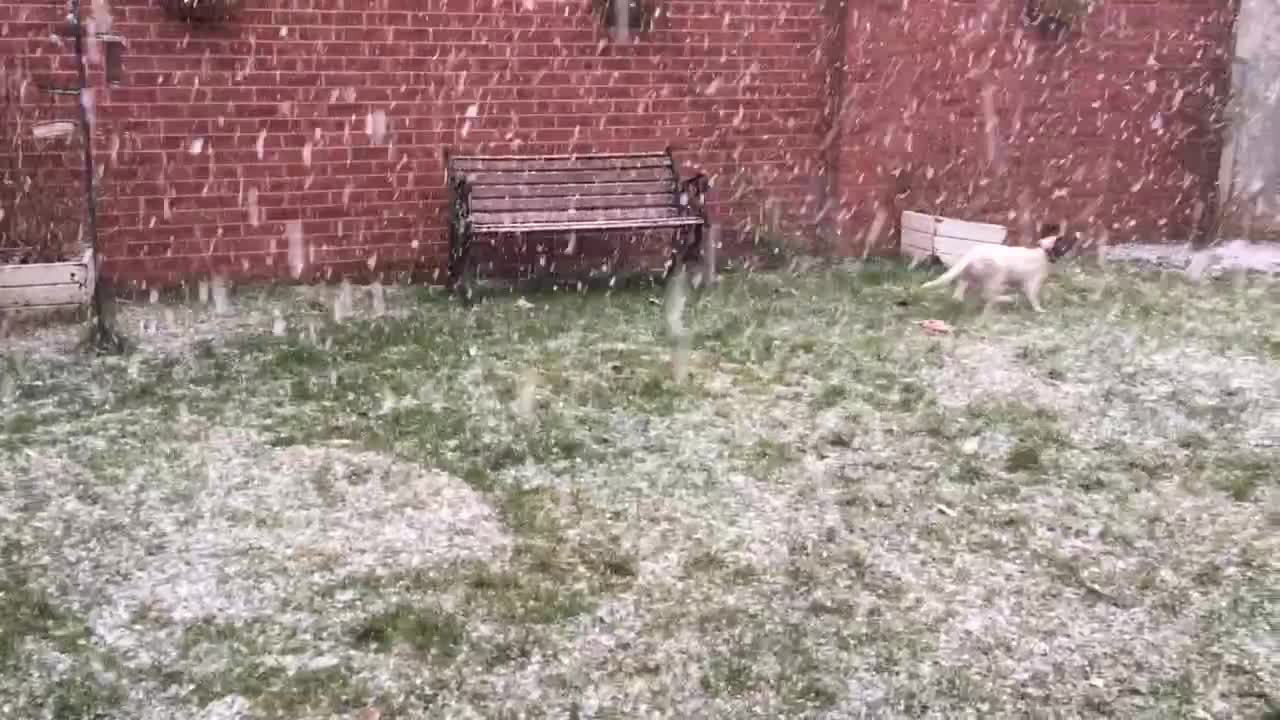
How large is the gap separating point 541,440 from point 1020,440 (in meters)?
1.77

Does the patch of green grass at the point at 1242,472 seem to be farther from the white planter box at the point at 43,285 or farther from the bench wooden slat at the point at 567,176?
the white planter box at the point at 43,285

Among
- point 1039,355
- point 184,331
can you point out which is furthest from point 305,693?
point 1039,355

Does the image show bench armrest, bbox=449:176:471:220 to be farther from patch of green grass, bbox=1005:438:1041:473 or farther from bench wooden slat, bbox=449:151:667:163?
patch of green grass, bbox=1005:438:1041:473

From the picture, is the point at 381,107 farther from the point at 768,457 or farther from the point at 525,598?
the point at 525,598

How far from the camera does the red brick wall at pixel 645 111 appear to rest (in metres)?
6.13

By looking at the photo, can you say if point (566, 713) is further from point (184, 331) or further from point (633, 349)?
point (184, 331)

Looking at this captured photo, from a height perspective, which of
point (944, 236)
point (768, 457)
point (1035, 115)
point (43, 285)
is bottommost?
point (768, 457)

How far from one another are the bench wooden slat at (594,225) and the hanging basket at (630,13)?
1.27 meters

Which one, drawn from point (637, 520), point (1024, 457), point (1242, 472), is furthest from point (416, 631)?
point (1242, 472)

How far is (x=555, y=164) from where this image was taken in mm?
6723

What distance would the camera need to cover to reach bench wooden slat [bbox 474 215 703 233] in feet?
20.0

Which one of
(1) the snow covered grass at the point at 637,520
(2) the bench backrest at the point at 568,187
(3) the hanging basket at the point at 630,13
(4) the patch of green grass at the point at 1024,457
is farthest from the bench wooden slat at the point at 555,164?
(4) the patch of green grass at the point at 1024,457

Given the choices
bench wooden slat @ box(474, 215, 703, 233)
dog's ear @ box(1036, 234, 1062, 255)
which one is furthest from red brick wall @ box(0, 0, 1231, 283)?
dog's ear @ box(1036, 234, 1062, 255)

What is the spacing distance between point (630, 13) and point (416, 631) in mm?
4986
